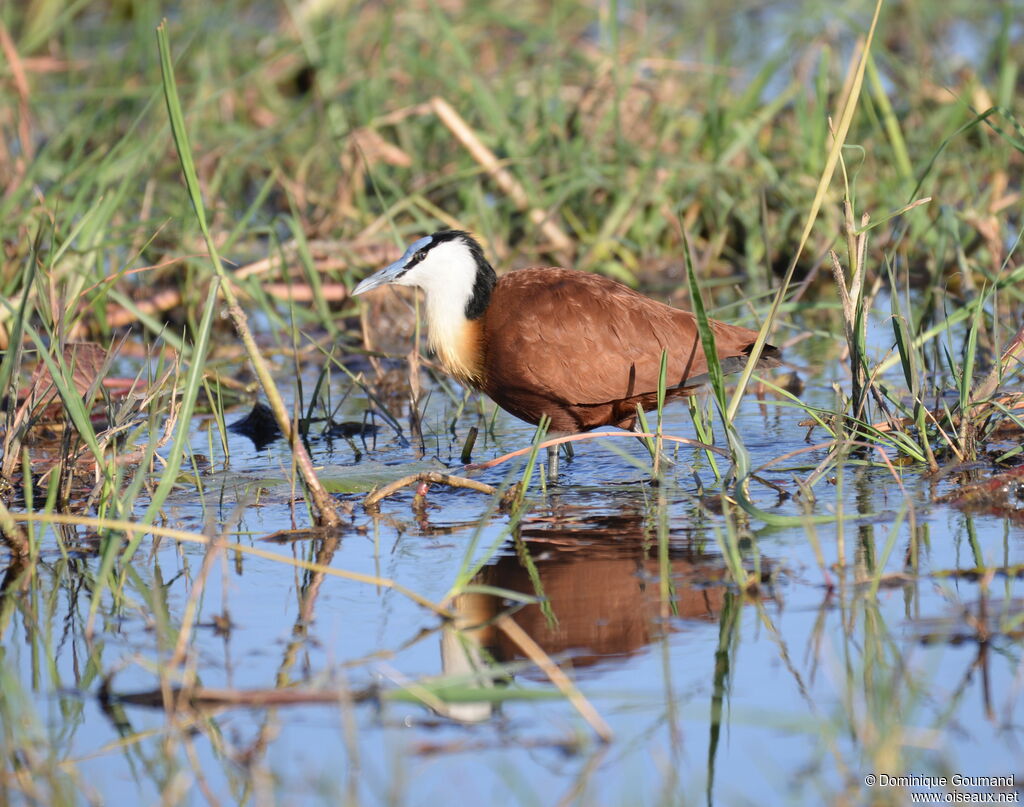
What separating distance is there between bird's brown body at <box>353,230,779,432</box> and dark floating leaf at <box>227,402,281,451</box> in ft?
2.58

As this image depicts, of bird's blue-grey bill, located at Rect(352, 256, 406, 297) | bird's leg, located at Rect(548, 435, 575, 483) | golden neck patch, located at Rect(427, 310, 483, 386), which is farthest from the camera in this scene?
bird's blue-grey bill, located at Rect(352, 256, 406, 297)

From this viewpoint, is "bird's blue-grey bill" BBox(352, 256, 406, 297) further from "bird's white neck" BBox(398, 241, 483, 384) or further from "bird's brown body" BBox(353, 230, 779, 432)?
"bird's brown body" BBox(353, 230, 779, 432)

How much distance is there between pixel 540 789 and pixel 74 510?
226cm

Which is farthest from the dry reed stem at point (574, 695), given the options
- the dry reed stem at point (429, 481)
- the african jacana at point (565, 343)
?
the african jacana at point (565, 343)

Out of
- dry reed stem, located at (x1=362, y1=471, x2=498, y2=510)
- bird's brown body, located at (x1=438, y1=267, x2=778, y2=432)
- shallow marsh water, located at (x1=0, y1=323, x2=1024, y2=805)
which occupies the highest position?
bird's brown body, located at (x1=438, y1=267, x2=778, y2=432)

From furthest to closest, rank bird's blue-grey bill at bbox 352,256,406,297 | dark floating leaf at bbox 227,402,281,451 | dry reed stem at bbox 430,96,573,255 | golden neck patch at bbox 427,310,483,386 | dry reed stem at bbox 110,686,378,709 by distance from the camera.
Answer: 1. dry reed stem at bbox 430,96,573,255
2. dark floating leaf at bbox 227,402,281,451
3. bird's blue-grey bill at bbox 352,256,406,297
4. golden neck patch at bbox 427,310,483,386
5. dry reed stem at bbox 110,686,378,709

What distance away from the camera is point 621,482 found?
184 inches

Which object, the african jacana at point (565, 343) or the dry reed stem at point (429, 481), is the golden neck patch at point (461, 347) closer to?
the african jacana at point (565, 343)

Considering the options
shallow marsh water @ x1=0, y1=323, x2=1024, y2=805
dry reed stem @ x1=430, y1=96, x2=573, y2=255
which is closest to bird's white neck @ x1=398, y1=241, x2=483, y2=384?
shallow marsh water @ x1=0, y1=323, x2=1024, y2=805

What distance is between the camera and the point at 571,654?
3.17 meters

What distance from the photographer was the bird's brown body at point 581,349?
4824mm

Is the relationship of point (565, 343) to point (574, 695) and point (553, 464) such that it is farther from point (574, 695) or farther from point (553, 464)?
point (574, 695)

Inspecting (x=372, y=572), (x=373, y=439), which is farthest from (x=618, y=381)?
(x=372, y=572)

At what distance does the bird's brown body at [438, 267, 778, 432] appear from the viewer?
4.82 metres
